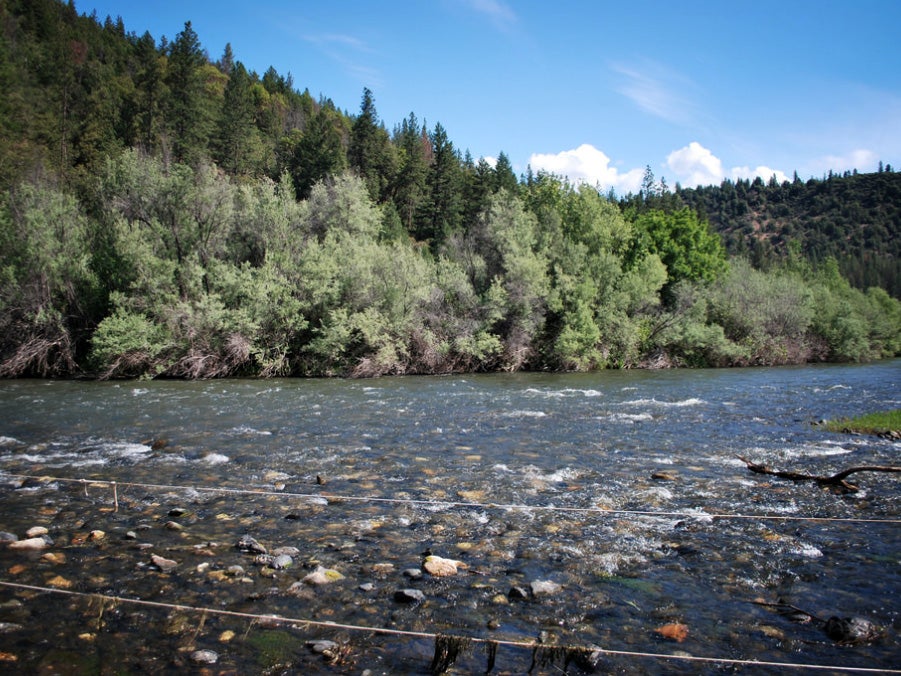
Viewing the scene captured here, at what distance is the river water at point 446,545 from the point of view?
504 cm

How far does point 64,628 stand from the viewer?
5.18 m

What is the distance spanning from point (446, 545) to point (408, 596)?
1.57 meters

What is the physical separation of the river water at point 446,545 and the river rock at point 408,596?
124 mm

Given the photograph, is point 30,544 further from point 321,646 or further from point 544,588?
point 544,588

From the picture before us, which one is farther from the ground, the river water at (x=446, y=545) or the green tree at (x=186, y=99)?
the green tree at (x=186, y=99)

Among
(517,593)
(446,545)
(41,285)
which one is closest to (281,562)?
(446,545)

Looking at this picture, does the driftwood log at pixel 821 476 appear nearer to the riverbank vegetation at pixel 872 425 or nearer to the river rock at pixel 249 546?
the riverbank vegetation at pixel 872 425

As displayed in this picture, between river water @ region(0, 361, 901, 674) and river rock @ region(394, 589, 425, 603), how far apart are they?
0.12 meters

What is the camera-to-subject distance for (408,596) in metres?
5.92

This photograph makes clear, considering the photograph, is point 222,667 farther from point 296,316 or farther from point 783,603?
point 296,316

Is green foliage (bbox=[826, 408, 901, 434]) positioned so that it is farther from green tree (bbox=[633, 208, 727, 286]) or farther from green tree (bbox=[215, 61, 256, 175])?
green tree (bbox=[215, 61, 256, 175])

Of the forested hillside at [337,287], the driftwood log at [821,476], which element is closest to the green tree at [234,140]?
the forested hillside at [337,287]

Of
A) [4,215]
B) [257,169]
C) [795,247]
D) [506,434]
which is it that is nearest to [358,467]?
[506,434]

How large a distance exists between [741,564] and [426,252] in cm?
6269
